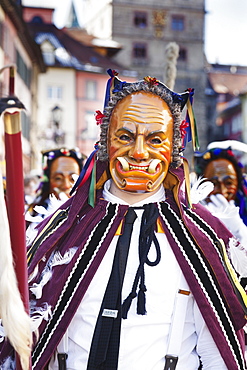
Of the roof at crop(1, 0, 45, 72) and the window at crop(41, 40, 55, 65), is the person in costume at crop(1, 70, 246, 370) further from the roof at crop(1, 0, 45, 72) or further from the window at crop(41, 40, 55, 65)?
the window at crop(41, 40, 55, 65)

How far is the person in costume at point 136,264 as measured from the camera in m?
3.46

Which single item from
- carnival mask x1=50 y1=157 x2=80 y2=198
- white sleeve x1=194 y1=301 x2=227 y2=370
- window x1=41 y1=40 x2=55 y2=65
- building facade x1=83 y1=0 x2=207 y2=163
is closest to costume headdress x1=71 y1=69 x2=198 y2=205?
white sleeve x1=194 y1=301 x2=227 y2=370

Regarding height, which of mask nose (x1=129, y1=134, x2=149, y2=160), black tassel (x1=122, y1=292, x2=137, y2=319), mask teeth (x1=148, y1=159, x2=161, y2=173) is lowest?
black tassel (x1=122, y1=292, x2=137, y2=319)

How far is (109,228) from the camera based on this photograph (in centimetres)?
367

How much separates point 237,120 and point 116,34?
10.8 meters

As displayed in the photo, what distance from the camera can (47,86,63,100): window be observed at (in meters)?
37.5

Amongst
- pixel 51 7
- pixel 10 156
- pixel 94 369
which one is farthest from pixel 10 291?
pixel 51 7

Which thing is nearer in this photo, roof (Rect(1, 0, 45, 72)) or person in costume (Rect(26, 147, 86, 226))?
person in costume (Rect(26, 147, 86, 226))

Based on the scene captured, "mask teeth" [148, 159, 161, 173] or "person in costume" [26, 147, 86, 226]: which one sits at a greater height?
"mask teeth" [148, 159, 161, 173]

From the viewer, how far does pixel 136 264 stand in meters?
3.58

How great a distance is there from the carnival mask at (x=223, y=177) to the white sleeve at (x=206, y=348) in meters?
2.61

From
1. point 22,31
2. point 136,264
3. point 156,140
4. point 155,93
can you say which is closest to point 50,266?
point 136,264

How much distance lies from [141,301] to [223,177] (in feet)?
9.45

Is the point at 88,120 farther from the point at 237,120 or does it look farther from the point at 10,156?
the point at 10,156
